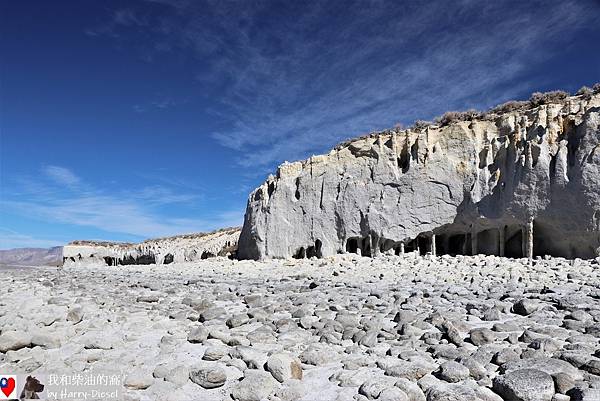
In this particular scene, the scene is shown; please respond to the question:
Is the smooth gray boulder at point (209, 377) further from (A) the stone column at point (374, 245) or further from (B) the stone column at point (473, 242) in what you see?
(A) the stone column at point (374, 245)

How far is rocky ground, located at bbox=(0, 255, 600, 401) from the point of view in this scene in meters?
4.60

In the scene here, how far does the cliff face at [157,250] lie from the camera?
133 ft

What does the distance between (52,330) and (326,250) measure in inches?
754

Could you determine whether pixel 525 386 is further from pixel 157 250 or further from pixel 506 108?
pixel 157 250

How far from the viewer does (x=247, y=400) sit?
14.8 ft

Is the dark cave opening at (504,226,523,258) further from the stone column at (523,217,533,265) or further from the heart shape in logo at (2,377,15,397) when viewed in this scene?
the heart shape in logo at (2,377,15,397)

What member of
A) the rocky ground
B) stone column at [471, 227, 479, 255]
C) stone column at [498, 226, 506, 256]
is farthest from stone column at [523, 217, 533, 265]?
the rocky ground

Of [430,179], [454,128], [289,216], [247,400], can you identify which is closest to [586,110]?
[454,128]

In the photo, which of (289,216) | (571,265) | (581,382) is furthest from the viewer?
(289,216)

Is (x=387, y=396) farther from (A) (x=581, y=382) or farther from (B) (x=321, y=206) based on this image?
(B) (x=321, y=206)

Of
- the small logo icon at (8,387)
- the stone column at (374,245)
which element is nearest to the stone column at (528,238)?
the stone column at (374,245)

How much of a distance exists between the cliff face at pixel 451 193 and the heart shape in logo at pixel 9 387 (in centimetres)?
1910

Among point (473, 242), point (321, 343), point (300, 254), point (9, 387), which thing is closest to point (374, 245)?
point (300, 254)

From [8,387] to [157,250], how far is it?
134 ft
